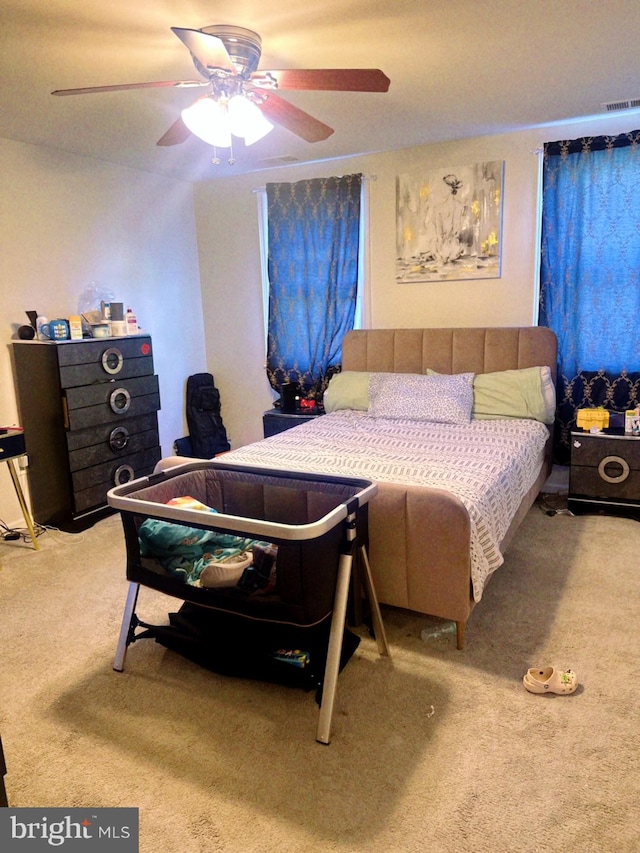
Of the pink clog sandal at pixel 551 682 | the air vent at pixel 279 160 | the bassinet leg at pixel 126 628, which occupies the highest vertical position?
the air vent at pixel 279 160

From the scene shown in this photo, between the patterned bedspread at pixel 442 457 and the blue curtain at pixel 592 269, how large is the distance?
0.60 m

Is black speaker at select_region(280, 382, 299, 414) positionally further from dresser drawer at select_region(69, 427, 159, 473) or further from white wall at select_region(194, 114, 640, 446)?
dresser drawer at select_region(69, 427, 159, 473)

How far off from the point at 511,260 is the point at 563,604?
7.87 ft

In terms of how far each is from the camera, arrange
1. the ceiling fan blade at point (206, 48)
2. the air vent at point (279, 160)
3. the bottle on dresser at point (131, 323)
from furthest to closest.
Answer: the air vent at point (279, 160) < the bottle on dresser at point (131, 323) < the ceiling fan blade at point (206, 48)

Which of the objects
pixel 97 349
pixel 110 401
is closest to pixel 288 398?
pixel 110 401

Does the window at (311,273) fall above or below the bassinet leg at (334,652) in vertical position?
above

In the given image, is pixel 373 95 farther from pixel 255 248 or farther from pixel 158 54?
pixel 255 248

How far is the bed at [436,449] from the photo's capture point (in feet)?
7.53

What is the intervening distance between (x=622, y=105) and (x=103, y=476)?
12.7 ft

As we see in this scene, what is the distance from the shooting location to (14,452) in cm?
335

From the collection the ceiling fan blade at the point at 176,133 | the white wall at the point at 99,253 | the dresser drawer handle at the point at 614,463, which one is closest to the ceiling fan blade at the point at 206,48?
the ceiling fan blade at the point at 176,133

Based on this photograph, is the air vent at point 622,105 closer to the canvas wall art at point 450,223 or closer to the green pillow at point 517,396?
the canvas wall art at point 450,223

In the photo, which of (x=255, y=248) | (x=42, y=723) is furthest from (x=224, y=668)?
(x=255, y=248)

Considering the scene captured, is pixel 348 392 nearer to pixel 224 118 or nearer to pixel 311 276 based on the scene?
pixel 311 276
